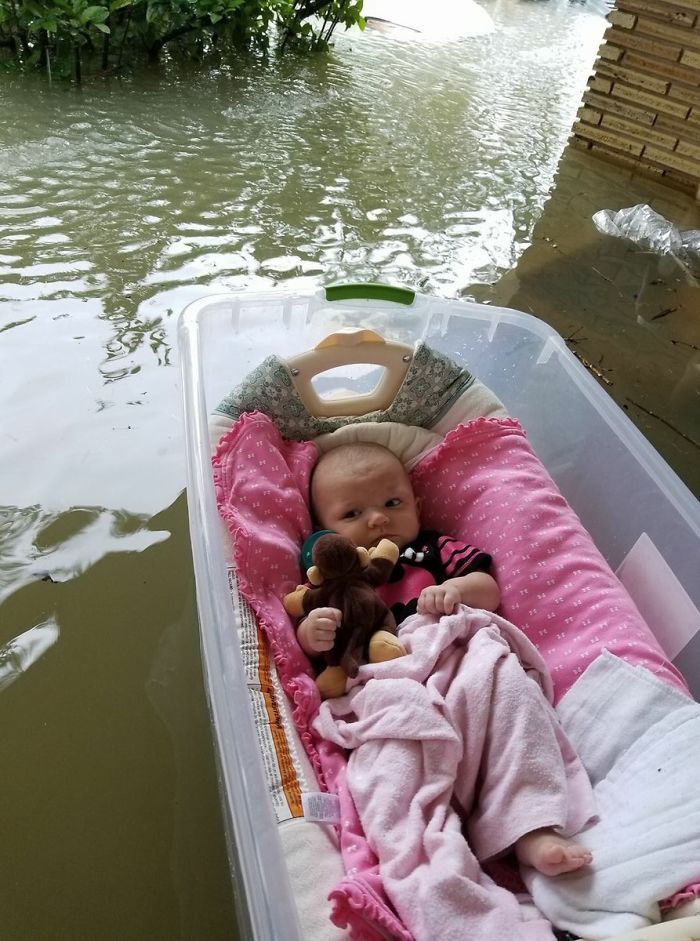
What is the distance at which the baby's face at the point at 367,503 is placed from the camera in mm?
1180

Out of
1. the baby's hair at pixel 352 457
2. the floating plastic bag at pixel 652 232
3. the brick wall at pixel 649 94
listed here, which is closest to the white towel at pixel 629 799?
the baby's hair at pixel 352 457

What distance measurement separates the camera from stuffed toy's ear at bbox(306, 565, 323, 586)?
1.04 m

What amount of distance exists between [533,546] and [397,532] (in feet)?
0.70

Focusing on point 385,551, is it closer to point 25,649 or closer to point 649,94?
point 25,649

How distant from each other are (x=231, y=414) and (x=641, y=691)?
748mm

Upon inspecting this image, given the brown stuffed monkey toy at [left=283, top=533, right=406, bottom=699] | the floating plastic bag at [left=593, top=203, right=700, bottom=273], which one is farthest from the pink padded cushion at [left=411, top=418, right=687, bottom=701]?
the floating plastic bag at [left=593, top=203, right=700, bottom=273]

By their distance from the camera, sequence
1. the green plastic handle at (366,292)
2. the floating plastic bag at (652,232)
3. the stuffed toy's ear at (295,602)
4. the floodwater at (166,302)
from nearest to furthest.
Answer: the floodwater at (166,302) → the stuffed toy's ear at (295,602) → the green plastic handle at (366,292) → the floating plastic bag at (652,232)

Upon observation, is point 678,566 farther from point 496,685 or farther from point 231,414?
point 231,414

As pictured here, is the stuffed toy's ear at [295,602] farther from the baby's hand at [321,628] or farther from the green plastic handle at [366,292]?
the green plastic handle at [366,292]

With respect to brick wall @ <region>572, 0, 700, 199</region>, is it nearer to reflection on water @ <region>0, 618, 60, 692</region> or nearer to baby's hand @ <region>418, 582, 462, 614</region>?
baby's hand @ <region>418, 582, 462, 614</region>

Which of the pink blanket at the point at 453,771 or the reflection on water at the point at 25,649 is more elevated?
the pink blanket at the point at 453,771

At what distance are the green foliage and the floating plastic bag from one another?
1.69m

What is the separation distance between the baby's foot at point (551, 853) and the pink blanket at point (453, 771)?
0.06ft

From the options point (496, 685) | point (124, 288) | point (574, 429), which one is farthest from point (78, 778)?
point (124, 288)
